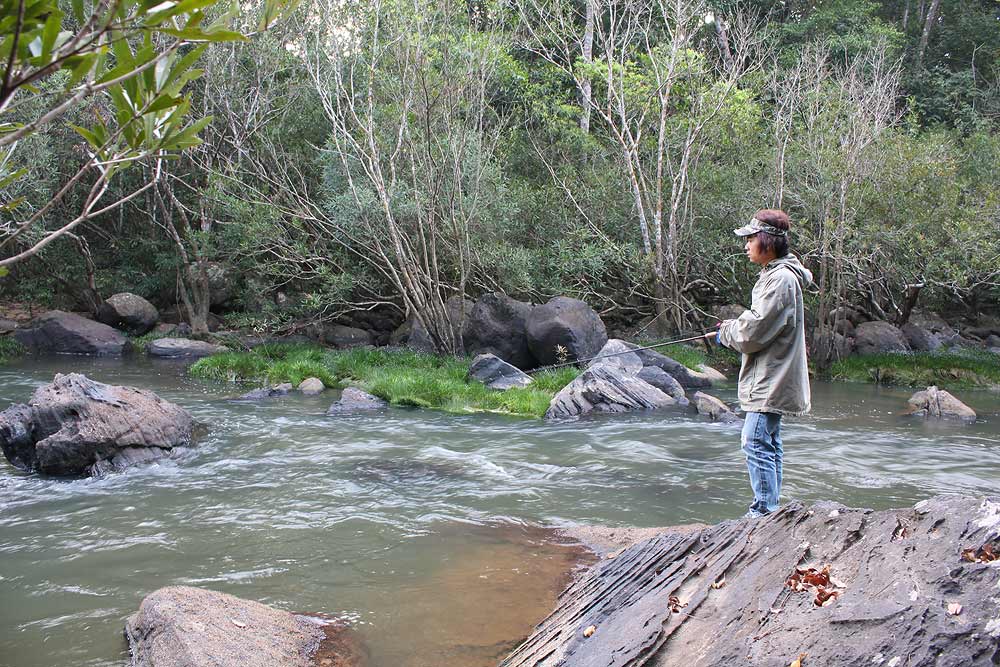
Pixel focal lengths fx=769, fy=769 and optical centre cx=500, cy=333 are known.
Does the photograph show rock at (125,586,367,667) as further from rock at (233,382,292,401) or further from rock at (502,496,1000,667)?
rock at (233,382,292,401)

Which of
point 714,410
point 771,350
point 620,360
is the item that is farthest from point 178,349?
point 771,350

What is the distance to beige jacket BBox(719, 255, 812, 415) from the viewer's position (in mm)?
4660

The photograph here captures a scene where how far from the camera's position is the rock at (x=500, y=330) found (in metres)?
15.4

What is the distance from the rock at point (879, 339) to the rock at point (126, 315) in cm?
1885

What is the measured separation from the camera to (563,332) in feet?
47.2

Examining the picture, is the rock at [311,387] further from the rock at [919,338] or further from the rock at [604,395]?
the rock at [919,338]

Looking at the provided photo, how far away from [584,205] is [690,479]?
41.2ft

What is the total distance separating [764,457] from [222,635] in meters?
3.21

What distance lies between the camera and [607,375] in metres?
12.3

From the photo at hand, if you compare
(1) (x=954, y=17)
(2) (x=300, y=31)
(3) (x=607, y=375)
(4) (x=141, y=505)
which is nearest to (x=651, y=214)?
(3) (x=607, y=375)

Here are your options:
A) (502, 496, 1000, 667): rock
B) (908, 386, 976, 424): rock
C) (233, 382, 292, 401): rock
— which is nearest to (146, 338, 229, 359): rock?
(233, 382, 292, 401): rock

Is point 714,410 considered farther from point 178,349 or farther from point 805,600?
point 178,349

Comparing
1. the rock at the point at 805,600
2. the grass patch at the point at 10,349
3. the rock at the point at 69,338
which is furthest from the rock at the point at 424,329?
the rock at the point at 805,600

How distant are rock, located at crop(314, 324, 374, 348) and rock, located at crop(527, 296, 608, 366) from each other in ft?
21.1
